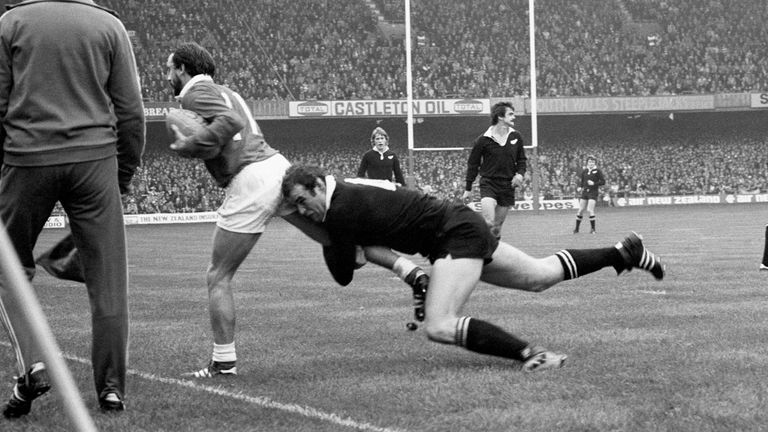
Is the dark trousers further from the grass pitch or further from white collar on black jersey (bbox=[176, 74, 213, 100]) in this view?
white collar on black jersey (bbox=[176, 74, 213, 100])

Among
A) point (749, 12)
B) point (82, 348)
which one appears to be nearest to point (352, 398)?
point (82, 348)

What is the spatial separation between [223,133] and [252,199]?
0.44m

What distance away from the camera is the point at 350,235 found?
6.12 m

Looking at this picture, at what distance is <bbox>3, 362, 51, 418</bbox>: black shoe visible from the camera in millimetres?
4801

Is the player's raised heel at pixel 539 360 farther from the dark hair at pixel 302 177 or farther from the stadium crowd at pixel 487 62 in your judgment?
the stadium crowd at pixel 487 62

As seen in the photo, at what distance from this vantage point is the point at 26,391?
15.8 feet

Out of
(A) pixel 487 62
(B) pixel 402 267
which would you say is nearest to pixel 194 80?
(B) pixel 402 267

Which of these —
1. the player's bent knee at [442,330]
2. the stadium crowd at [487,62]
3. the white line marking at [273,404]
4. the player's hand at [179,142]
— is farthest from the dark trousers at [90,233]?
the stadium crowd at [487,62]

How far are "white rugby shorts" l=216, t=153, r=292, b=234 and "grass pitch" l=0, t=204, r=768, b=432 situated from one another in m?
0.89

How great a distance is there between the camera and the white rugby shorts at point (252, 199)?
612 centimetres

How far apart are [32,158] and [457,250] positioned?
2439 millimetres

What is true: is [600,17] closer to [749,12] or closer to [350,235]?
[749,12]

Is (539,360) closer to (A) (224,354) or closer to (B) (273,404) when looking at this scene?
(B) (273,404)

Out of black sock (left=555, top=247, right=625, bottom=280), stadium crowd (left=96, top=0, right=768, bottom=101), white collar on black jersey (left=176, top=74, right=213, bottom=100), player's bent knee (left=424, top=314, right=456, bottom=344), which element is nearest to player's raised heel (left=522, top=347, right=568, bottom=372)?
player's bent knee (left=424, top=314, right=456, bottom=344)
